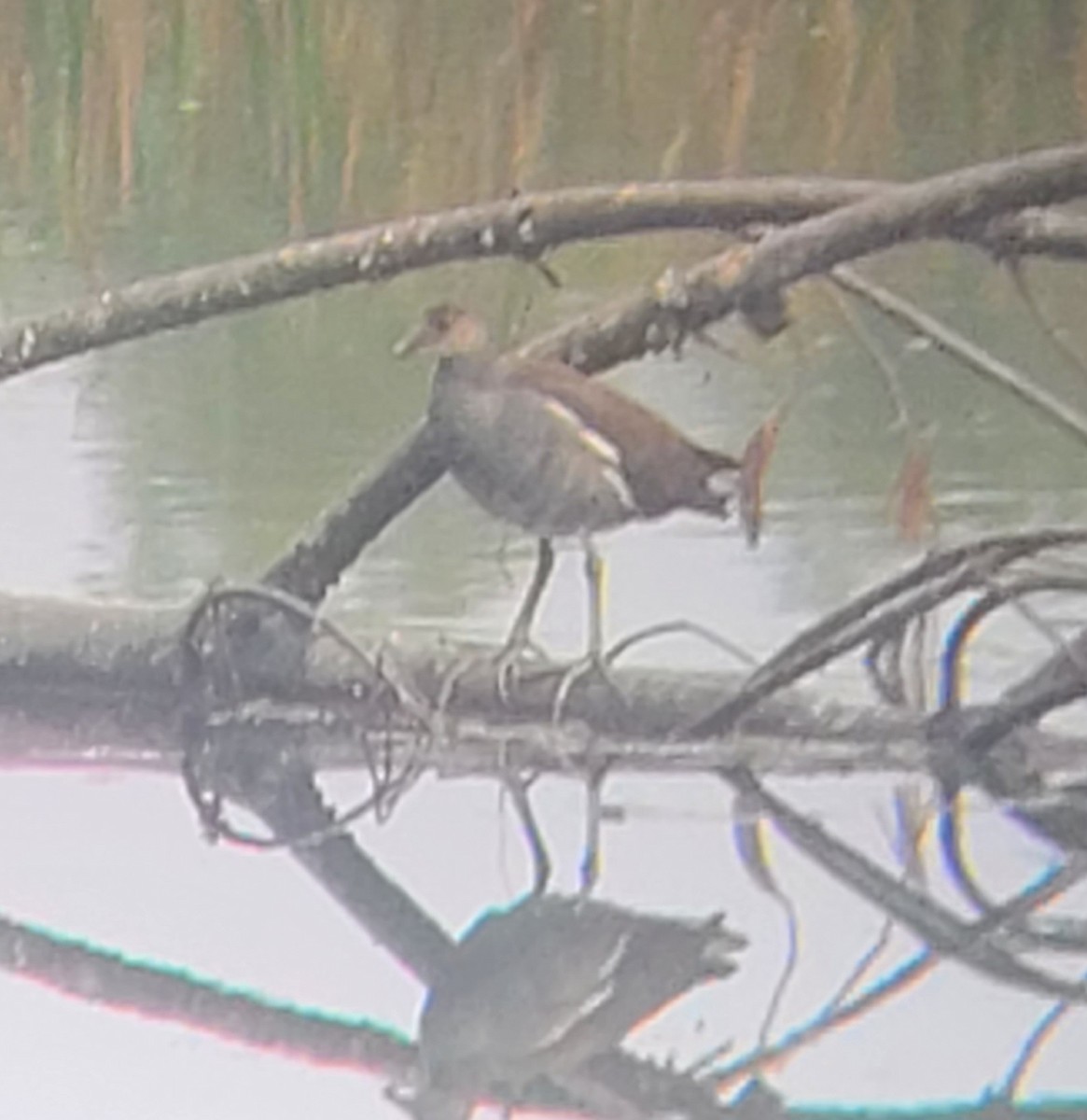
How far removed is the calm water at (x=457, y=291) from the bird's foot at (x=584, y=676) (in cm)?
1

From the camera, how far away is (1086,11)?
113 centimetres

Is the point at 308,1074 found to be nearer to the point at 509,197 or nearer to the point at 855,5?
the point at 509,197

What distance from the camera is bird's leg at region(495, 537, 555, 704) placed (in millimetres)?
1074

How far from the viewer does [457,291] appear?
111cm

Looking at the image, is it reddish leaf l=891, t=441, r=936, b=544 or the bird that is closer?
the bird

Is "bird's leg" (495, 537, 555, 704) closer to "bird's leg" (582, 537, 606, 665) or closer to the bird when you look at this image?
"bird's leg" (582, 537, 606, 665)

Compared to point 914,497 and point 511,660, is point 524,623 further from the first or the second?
point 914,497

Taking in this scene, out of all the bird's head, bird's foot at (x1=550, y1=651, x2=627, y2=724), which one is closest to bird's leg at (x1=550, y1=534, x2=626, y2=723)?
bird's foot at (x1=550, y1=651, x2=627, y2=724)

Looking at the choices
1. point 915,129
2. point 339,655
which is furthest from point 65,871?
point 915,129

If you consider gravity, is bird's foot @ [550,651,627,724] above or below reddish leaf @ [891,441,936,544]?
below

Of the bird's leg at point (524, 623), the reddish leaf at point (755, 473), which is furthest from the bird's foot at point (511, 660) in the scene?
the reddish leaf at point (755, 473)

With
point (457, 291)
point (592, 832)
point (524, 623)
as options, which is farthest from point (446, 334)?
point (592, 832)

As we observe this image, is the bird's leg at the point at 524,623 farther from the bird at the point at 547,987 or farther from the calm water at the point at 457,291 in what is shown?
the bird at the point at 547,987

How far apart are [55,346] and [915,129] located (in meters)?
0.42
